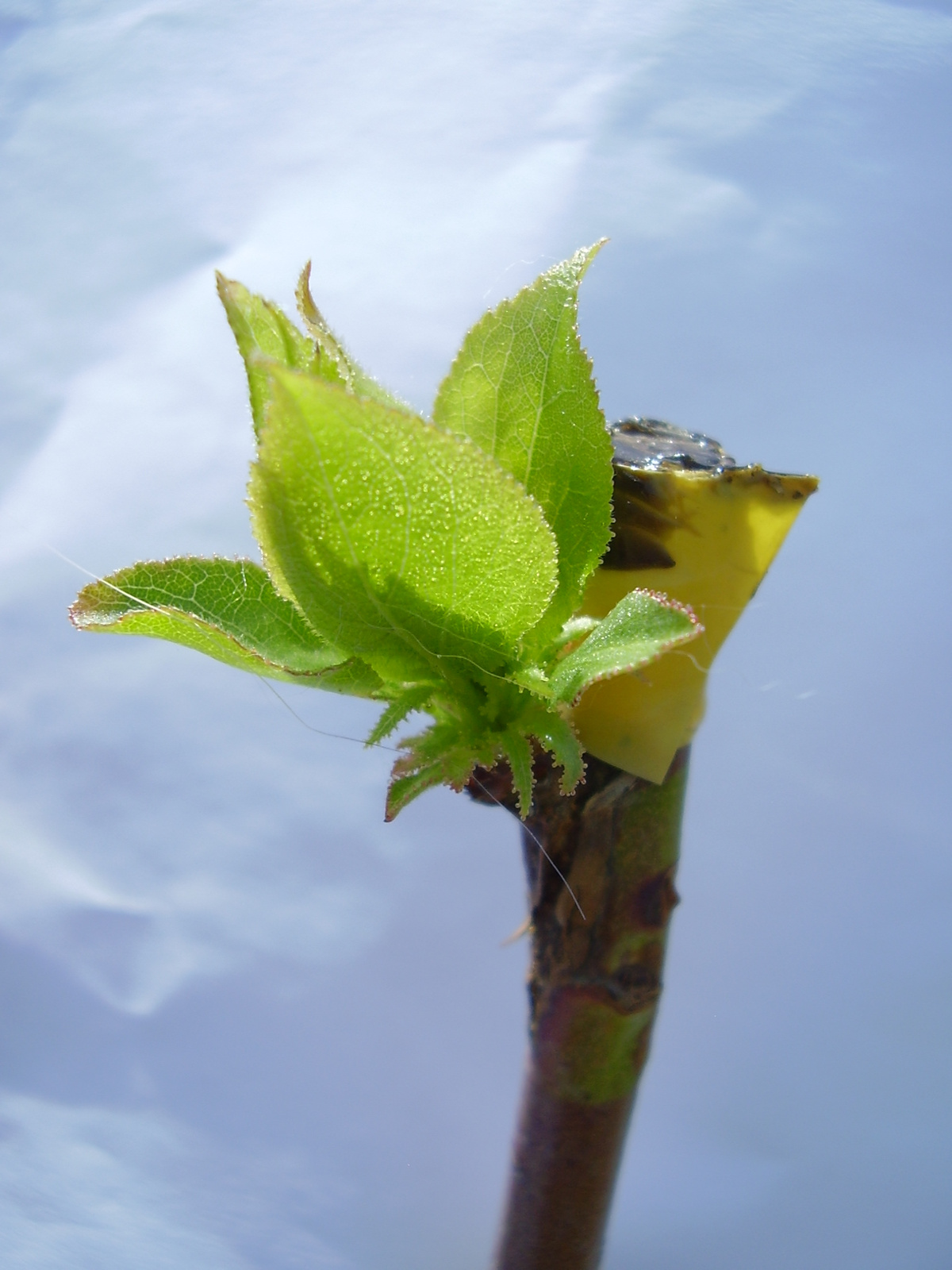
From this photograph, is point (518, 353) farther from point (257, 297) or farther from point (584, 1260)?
point (584, 1260)

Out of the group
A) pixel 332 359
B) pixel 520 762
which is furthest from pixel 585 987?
pixel 332 359

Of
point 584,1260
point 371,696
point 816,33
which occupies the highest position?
point 816,33

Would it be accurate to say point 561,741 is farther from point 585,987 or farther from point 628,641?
point 585,987

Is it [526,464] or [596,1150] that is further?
[596,1150]

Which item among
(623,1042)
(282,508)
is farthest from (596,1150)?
(282,508)

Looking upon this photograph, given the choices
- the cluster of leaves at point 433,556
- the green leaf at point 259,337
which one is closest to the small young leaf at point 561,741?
the cluster of leaves at point 433,556

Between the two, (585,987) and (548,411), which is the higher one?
(548,411)

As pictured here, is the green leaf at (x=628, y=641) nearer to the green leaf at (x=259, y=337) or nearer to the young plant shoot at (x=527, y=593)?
the young plant shoot at (x=527, y=593)

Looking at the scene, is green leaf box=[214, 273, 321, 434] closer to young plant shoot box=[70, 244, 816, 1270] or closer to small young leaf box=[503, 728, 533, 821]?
young plant shoot box=[70, 244, 816, 1270]
